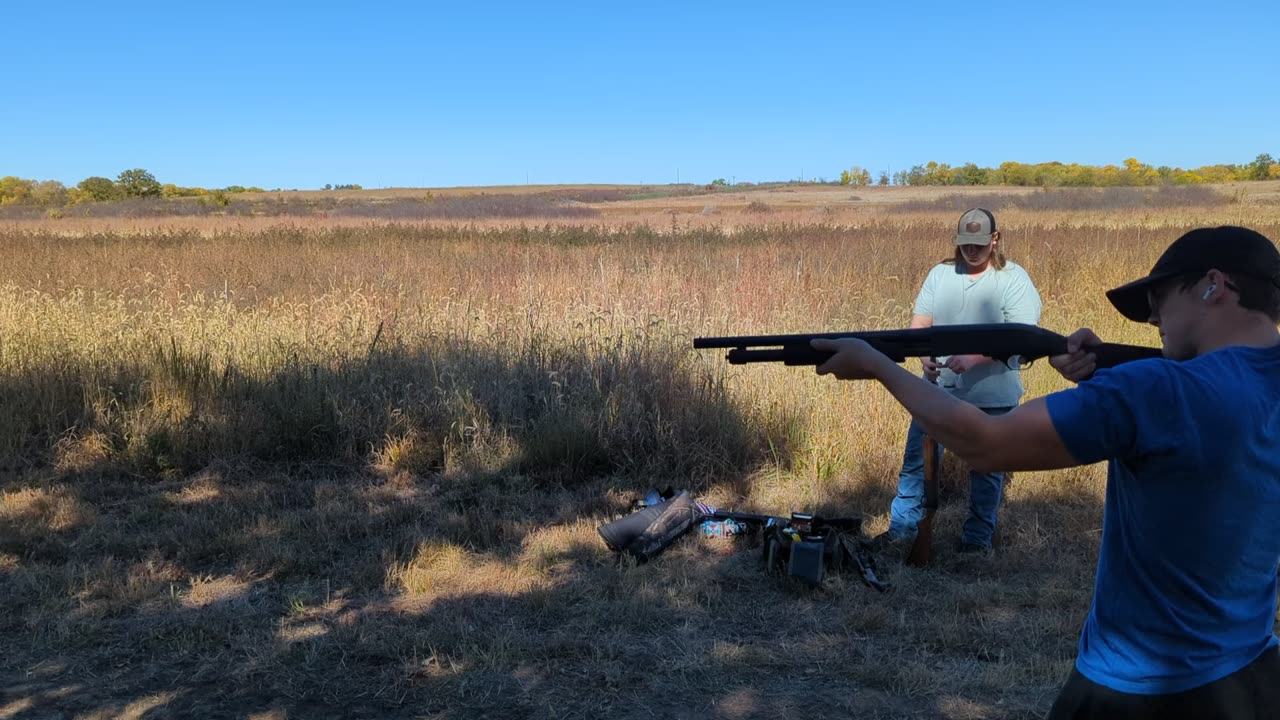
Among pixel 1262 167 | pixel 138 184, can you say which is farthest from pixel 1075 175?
pixel 138 184

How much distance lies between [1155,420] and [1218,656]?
509 mm

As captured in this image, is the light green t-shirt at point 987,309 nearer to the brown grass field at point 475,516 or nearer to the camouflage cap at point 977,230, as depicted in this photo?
the camouflage cap at point 977,230

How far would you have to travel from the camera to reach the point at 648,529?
477cm

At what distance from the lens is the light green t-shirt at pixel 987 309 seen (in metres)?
4.55

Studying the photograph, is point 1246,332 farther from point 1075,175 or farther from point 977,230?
point 1075,175

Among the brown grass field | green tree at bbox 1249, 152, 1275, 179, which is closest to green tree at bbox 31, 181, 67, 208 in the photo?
the brown grass field

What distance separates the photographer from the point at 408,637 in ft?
12.5

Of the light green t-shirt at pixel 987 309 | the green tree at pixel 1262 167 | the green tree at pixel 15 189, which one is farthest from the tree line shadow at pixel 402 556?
the green tree at pixel 1262 167

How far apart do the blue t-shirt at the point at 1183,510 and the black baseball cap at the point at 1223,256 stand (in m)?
0.15

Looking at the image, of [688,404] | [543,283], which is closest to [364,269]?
[543,283]

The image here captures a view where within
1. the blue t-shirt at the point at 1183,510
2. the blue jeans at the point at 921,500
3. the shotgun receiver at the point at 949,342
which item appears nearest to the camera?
the blue t-shirt at the point at 1183,510

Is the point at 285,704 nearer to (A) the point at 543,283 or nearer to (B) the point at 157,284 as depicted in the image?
(A) the point at 543,283

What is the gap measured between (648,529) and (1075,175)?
218 ft

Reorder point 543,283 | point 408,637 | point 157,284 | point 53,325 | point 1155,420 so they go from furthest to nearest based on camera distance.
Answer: point 157,284 < point 543,283 < point 53,325 < point 408,637 < point 1155,420
